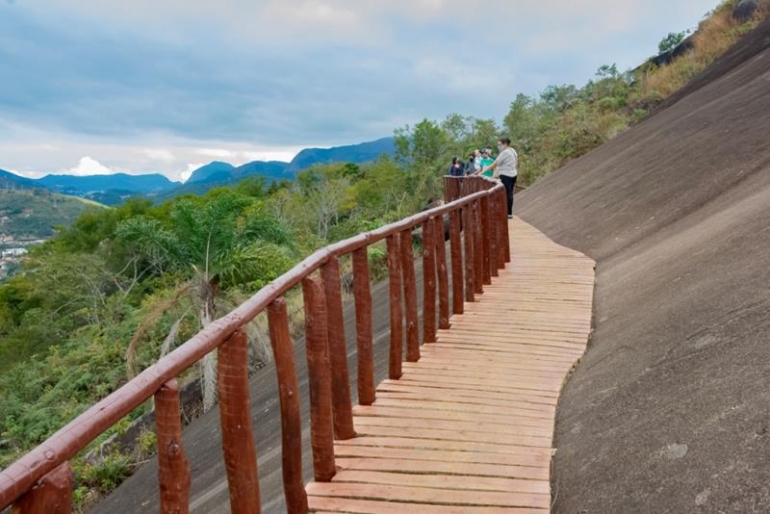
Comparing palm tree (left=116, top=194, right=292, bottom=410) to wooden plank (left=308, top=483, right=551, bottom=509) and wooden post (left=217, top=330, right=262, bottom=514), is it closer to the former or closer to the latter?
wooden plank (left=308, top=483, right=551, bottom=509)

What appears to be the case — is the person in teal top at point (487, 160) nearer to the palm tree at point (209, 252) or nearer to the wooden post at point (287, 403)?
the palm tree at point (209, 252)

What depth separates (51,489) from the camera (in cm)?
145

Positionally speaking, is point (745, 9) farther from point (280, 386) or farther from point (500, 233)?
point (280, 386)

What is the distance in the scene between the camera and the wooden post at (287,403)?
9.32 feet

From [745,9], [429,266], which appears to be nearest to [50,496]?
[429,266]

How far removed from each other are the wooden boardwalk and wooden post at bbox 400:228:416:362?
6.4 inches

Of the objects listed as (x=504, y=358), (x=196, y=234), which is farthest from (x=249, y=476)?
(x=196, y=234)

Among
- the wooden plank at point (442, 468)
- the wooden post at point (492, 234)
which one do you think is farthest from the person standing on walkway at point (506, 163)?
the wooden plank at point (442, 468)

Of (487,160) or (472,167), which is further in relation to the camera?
(472,167)

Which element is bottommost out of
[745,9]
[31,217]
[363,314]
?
[363,314]

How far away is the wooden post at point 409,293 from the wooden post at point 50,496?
3.48 m

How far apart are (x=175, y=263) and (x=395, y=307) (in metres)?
10.7

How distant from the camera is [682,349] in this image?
3891mm

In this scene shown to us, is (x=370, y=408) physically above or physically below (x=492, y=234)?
below
